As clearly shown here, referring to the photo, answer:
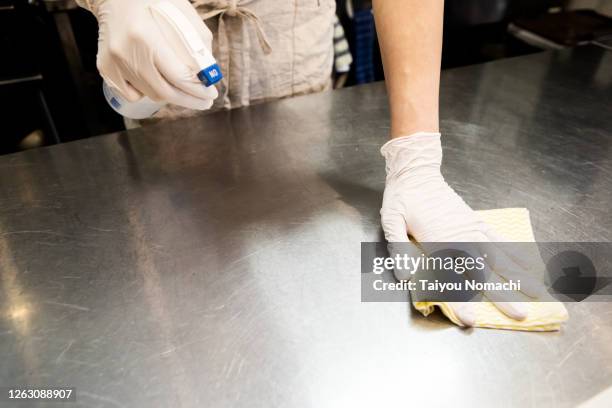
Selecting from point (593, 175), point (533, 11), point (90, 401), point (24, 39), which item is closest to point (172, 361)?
point (90, 401)

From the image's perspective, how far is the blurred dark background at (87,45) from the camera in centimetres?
148

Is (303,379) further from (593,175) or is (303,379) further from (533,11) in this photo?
(533,11)

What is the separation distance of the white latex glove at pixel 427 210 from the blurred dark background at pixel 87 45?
106cm

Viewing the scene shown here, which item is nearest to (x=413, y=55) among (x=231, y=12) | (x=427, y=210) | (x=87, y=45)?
(x=427, y=210)

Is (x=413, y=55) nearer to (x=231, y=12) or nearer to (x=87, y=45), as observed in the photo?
(x=231, y=12)

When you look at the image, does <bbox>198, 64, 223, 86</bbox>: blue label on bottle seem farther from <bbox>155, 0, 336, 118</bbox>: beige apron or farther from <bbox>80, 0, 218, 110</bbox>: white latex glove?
<bbox>155, 0, 336, 118</bbox>: beige apron

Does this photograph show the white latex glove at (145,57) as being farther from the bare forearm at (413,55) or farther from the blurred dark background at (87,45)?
the blurred dark background at (87,45)

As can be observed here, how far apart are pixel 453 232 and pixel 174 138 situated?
2.19 feet

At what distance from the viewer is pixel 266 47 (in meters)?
1.04

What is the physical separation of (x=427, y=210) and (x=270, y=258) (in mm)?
279

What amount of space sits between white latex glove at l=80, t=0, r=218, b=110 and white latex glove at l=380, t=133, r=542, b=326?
373mm

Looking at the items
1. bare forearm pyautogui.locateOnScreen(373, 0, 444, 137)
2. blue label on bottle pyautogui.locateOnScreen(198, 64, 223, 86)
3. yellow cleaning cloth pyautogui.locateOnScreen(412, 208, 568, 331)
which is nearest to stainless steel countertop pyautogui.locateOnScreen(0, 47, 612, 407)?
yellow cleaning cloth pyautogui.locateOnScreen(412, 208, 568, 331)

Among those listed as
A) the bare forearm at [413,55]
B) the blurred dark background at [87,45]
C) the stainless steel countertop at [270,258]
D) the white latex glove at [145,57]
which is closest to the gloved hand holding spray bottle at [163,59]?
the white latex glove at [145,57]

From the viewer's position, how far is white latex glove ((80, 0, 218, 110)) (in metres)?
0.72
